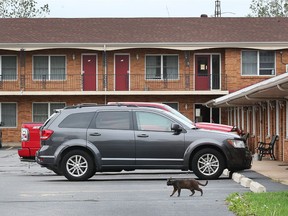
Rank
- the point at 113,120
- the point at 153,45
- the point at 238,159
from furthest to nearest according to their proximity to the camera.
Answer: the point at 153,45 → the point at 113,120 → the point at 238,159

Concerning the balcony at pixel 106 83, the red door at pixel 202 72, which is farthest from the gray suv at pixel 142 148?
the red door at pixel 202 72

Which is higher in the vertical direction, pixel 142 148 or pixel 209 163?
pixel 142 148

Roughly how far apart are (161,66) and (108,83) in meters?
3.31

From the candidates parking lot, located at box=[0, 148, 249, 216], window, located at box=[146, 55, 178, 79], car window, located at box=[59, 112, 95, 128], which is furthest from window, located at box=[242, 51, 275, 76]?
car window, located at box=[59, 112, 95, 128]

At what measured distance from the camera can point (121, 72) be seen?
48.7 metres

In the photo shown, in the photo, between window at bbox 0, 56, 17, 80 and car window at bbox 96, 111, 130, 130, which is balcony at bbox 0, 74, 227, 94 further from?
car window at bbox 96, 111, 130, 130

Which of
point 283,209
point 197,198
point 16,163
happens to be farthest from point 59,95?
point 283,209

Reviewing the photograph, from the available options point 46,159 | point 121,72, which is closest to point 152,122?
point 46,159

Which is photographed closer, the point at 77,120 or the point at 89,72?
the point at 77,120

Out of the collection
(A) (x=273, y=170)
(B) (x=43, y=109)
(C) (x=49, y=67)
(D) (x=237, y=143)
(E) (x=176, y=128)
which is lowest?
(A) (x=273, y=170)

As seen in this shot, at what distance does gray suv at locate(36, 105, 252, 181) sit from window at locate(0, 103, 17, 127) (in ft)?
98.5

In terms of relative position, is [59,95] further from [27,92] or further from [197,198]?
[197,198]

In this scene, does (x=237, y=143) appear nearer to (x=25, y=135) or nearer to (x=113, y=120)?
(x=113, y=120)

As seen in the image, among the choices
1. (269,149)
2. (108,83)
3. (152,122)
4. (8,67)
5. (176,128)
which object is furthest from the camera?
(8,67)
